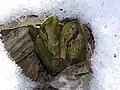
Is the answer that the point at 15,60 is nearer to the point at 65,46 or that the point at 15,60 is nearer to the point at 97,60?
the point at 65,46

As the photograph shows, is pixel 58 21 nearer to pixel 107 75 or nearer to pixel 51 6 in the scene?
pixel 51 6

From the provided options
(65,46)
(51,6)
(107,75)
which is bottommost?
(107,75)

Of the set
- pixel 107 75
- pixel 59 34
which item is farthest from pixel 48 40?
pixel 107 75

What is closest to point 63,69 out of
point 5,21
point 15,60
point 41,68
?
point 41,68

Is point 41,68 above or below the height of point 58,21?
below

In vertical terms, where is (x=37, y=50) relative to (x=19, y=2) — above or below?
below
